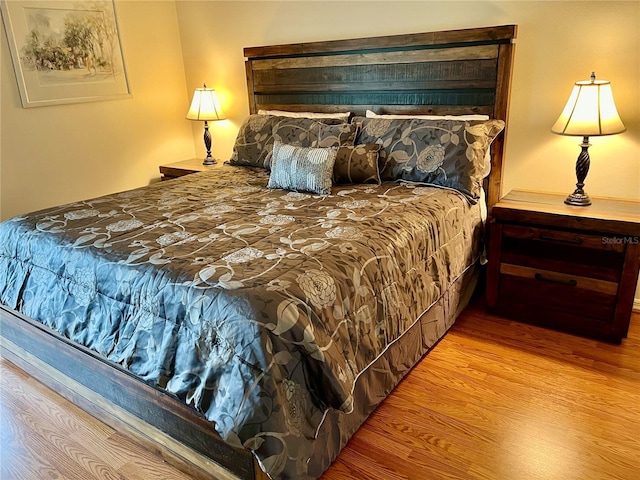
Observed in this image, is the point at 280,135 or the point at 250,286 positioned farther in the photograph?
the point at 280,135

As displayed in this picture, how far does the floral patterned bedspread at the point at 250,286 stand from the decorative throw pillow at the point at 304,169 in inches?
3.3

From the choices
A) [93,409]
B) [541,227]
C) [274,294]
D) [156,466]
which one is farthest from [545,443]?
[93,409]

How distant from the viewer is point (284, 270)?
1.51 metres

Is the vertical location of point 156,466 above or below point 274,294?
below

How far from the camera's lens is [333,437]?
1620 millimetres

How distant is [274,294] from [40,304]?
3.65ft

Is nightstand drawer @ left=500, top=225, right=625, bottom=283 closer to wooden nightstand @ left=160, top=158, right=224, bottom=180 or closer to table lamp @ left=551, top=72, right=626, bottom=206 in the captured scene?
table lamp @ left=551, top=72, right=626, bottom=206

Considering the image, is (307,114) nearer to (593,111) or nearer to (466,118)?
(466,118)

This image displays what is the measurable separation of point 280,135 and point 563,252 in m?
1.78

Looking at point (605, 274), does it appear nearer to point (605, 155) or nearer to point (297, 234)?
point (605, 155)

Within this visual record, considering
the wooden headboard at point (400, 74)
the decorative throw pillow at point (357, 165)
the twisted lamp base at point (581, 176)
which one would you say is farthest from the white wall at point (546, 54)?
the decorative throw pillow at point (357, 165)

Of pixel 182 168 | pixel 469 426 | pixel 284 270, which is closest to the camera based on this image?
pixel 284 270

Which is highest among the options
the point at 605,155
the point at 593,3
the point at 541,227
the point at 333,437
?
the point at 593,3

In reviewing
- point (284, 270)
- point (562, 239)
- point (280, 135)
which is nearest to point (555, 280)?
point (562, 239)
